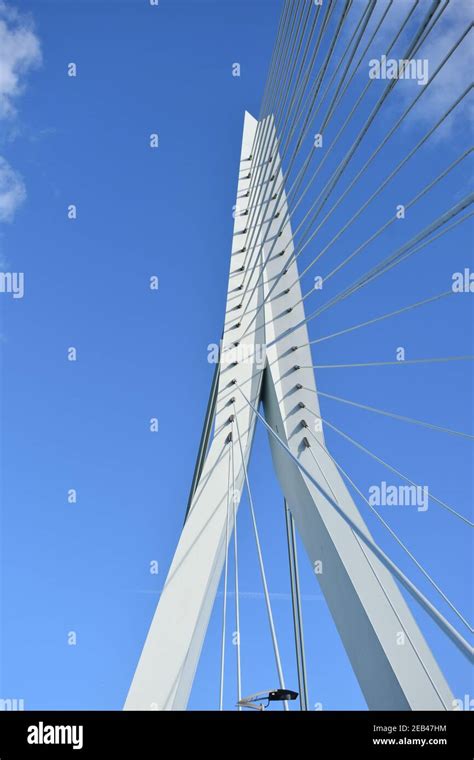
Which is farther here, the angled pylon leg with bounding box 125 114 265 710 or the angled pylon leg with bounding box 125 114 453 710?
the angled pylon leg with bounding box 125 114 265 710

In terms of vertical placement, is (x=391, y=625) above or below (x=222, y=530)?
below

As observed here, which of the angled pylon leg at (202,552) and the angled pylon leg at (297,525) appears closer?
the angled pylon leg at (297,525)

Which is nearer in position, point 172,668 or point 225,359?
point 172,668

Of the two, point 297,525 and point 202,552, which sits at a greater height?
point 297,525

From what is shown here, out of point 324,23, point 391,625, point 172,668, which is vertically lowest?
point 172,668

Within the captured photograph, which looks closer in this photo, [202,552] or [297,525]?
[297,525]
